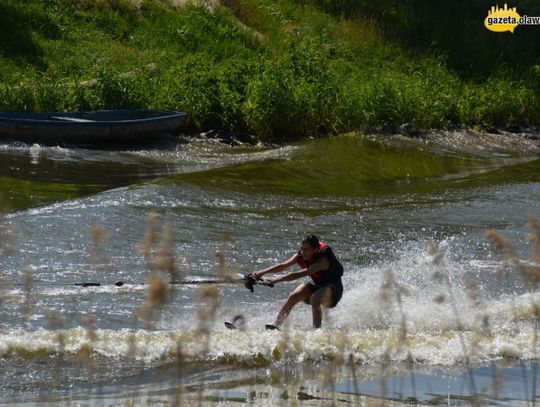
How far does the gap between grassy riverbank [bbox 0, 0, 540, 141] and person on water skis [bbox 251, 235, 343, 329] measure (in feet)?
42.1

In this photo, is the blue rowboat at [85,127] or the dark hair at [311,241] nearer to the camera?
the dark hair at [311,241]

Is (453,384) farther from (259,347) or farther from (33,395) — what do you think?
(33,395)

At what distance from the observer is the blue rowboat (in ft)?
68.8

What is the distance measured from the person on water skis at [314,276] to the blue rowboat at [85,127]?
11.2 metres

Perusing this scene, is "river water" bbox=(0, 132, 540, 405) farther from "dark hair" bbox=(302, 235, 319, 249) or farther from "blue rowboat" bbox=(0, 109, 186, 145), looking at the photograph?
"dark hair" bbox=(302, 235, 319, 249)

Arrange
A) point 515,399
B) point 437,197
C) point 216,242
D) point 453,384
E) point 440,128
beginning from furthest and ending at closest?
1. point 440,128
2. point 437,197
3. point 216,242
4. point 453,384
5. point 515,399

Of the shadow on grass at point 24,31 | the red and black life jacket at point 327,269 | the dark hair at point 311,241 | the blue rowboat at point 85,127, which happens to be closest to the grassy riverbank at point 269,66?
the shadow on grass at point 24,31

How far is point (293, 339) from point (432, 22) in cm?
2435

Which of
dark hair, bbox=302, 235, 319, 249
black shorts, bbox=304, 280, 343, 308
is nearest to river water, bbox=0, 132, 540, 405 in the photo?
black shorts, bbox=304, 280, 343, 308

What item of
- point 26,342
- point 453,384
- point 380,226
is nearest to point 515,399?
point 453,384

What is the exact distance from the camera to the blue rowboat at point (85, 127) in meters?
21.0

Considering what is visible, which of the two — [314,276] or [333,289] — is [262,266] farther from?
[333,289]

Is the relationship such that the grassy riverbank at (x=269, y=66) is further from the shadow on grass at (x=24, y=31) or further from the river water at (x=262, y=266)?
the river water at (x=262, y=266)

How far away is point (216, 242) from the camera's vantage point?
→ 14383mm
